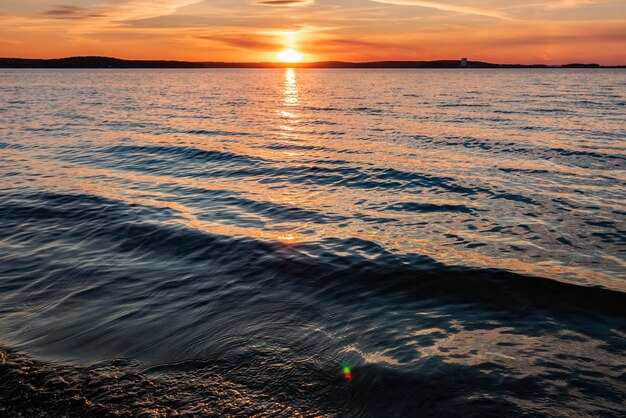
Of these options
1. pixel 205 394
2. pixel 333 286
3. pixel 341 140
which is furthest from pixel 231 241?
pixel 341 140

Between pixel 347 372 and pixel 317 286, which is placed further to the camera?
pixel 317 286

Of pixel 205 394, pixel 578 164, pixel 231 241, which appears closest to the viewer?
pixel 205 394

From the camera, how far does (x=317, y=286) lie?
9.28m

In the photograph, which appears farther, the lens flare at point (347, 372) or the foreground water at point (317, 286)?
the lens flare at point (347, 372)

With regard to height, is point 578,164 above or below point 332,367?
above

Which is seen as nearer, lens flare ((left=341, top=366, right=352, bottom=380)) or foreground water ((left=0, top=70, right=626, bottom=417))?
foreground water ((left=0, top=70, right=626, bottom=417))

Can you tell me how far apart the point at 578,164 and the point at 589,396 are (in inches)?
669

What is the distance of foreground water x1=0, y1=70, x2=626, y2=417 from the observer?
577cm

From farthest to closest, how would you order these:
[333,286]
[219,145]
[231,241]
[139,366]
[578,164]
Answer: [219,145]
[578,164]
[231,241]
[333,286]
[139,366]

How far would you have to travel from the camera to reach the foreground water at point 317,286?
18.9 ft

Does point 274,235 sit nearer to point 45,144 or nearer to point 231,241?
point 231,241

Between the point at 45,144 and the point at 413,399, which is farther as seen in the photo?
the point at 45,144

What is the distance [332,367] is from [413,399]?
1.13 meters

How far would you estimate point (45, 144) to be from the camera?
2812cm
